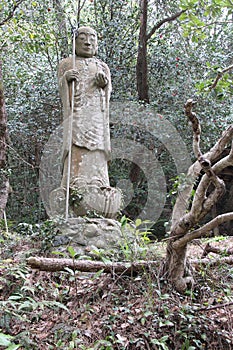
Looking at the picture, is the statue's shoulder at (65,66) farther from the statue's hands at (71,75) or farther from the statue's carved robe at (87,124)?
the statue's hands at (71,75)

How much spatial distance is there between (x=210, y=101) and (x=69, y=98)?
416 centimetres

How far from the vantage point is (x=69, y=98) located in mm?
5875

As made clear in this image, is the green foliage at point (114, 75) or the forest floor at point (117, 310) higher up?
the green foliage at point (114, 75)

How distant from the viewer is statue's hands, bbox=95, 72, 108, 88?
588cm

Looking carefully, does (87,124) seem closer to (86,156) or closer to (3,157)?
(86,156)

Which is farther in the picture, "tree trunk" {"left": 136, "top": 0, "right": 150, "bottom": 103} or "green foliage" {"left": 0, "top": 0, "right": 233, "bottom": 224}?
"green foliage" {"left": 0, "top": 0, "right": 233, "bottom": 224}

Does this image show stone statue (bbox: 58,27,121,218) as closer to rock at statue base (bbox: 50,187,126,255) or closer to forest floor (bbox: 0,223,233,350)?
rock at statue base (bbox: 50,187,126,255)

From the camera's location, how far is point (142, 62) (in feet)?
30.8

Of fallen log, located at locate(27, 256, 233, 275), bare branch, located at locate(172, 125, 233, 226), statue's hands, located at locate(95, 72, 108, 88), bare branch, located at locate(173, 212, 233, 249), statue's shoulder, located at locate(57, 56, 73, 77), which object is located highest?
statue's shoulder, located at locate(57, 56, 73, 77)

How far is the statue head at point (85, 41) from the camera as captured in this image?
612cm

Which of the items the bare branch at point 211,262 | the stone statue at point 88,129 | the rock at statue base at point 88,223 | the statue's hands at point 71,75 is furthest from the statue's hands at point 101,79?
the bare branch at point 211,262

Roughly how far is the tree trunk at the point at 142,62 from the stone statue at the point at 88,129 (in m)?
3.32

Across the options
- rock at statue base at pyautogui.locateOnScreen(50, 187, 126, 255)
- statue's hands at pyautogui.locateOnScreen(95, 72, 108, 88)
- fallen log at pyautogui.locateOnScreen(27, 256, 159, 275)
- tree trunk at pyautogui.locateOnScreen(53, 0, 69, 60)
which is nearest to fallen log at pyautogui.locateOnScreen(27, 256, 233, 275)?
fallen log at pyautogui.locateOnScreen(27, 256, 159, 275)

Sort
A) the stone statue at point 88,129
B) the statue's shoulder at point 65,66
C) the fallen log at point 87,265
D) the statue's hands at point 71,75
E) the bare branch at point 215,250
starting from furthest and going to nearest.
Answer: the statue's shoulder at point 65,66, the statue's hands at point 71,75, the stone statue at point 88,129, the bare branch at point 215,250, the fallen log at point 87,265
